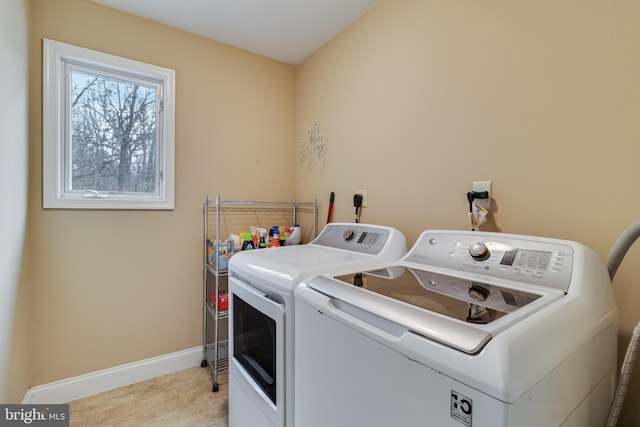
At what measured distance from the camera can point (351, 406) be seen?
0.70 metres

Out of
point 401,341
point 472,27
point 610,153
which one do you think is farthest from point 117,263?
point 610,153

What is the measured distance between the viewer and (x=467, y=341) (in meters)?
0.51

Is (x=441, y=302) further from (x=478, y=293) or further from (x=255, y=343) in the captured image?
(x=255, y=343)

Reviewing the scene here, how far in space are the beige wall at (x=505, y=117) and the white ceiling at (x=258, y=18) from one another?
187mm

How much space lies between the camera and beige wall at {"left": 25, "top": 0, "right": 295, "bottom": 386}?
164 centimetres

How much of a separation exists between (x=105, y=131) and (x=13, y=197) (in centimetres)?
68

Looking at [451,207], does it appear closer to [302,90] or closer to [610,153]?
[610,153]

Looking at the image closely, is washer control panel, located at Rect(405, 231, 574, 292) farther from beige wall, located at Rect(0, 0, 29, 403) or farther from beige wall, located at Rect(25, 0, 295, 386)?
beige wall, located at Rect(0, 0, 29, 403)

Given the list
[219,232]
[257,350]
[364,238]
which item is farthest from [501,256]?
[219,232]

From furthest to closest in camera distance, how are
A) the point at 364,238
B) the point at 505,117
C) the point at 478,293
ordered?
the point at 364,238
the point at 505,117
the point at 478,293

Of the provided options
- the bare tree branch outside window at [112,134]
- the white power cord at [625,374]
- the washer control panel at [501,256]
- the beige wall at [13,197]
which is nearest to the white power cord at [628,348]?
the white power cord at [625,374]

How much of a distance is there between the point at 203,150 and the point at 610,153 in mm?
2143

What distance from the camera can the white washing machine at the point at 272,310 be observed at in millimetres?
984

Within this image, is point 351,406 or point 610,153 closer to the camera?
point 351,406
